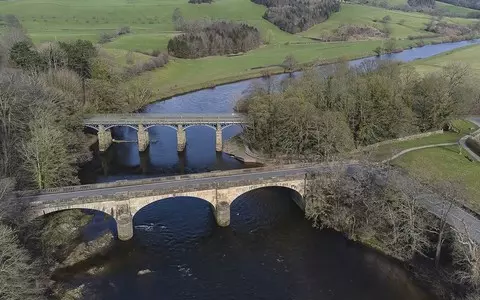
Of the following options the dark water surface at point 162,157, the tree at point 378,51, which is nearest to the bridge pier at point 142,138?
the dark water surface at point 162,157

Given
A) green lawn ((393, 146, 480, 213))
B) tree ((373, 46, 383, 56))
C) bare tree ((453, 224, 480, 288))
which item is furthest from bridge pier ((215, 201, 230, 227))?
tree ((373, 46, 383, 56))

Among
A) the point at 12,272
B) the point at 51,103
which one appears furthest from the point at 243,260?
the point at 51,103

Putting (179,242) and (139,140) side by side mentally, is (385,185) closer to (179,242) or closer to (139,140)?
(179,242)

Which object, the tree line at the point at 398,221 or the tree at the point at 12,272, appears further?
the tree line at the point at 398,221

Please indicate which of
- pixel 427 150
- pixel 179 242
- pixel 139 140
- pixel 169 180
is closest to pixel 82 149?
pixel 139 140

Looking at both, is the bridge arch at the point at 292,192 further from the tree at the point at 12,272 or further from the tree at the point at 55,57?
the tree at the point at 55,57

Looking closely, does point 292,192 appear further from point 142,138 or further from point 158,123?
point 142,138
